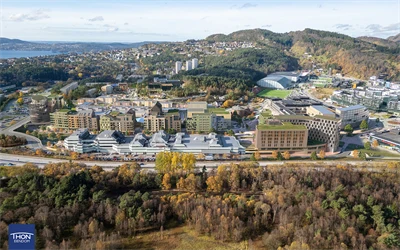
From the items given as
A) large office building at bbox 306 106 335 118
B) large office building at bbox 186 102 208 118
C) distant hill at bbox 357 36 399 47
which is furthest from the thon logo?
distant hill at bbox 357 36 399 47

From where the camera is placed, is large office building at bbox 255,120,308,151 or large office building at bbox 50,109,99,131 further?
large office building at bbox 50,109,99,131

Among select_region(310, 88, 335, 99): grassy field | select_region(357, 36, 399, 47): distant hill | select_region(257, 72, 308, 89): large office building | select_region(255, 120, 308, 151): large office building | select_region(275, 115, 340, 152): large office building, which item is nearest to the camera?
select_region(255, 120, 308, 151): large office building

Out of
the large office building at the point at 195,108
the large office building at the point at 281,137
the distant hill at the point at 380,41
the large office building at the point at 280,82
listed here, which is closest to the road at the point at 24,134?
the large office building at the point at 195,108

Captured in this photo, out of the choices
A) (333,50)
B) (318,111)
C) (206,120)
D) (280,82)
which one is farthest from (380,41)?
(206,120)

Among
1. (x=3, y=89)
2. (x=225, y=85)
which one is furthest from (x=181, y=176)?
(x=3, y=89)

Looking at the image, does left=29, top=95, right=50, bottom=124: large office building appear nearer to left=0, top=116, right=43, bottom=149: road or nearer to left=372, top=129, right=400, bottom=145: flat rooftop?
left=0, top=116, right=43, bottom=149: road

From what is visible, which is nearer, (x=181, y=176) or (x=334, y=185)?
(x=334, y=185)

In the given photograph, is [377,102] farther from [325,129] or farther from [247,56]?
[247,56]

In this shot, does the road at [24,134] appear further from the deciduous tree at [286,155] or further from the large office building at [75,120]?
the deciduous tree at [286,155]
